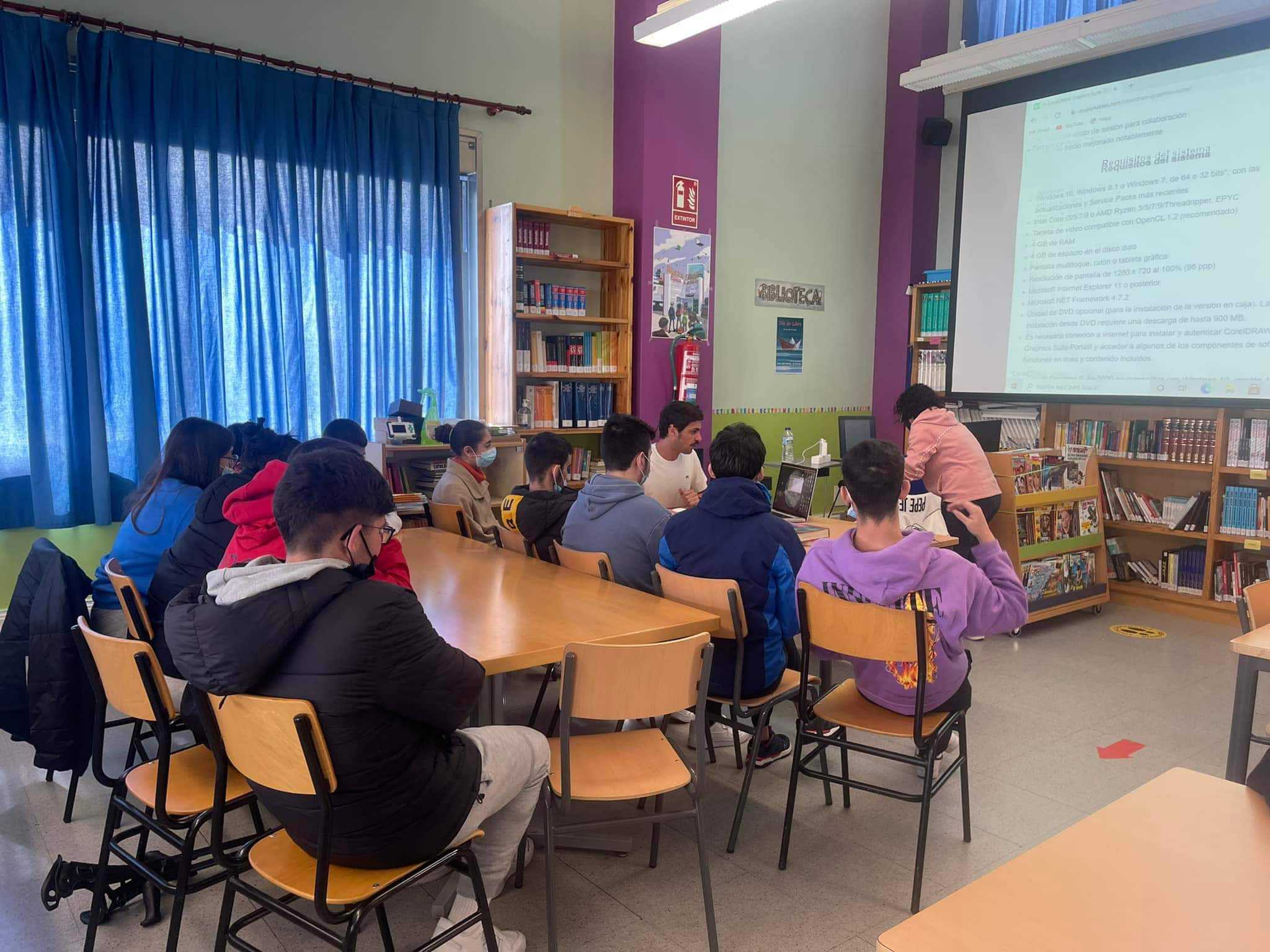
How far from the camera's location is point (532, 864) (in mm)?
2580

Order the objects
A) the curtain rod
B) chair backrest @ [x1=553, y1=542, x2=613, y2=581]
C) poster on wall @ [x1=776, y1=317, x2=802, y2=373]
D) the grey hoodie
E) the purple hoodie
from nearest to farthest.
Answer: the purple hoodie < chair backrest @ [x1=553, y1=542, x2=613, y2=581] < the grey hoodie < the curtain rod < poster on wall @ [x1=776, y1=317, x2=802, y2=373]

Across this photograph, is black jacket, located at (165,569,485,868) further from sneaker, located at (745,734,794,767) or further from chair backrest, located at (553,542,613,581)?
sneaker, located at (745,734,794,767)

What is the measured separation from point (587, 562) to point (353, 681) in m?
1.54

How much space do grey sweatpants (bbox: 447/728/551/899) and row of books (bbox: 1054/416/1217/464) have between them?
4751mm

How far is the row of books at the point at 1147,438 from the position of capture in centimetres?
525

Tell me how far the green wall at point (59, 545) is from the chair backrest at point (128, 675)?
240cm

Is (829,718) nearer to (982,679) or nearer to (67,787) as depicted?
(982,679)

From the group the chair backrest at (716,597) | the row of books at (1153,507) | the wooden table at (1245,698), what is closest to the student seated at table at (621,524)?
the chair backrest at (716,597)

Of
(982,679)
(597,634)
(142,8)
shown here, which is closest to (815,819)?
(597,634)

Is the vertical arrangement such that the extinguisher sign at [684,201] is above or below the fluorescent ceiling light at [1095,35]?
below

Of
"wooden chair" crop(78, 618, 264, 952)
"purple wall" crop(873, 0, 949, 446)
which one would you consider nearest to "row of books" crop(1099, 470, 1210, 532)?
"purple wall" crop(873, 0, 949, 446)

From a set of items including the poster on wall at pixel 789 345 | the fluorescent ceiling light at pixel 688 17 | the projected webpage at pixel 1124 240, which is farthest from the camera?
the poster on wall at pixel 789 345

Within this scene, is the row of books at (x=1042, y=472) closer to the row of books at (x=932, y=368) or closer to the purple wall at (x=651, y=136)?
the row of books at (x=932, y=368)

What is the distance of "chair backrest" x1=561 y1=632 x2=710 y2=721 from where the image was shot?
6.55 ft
